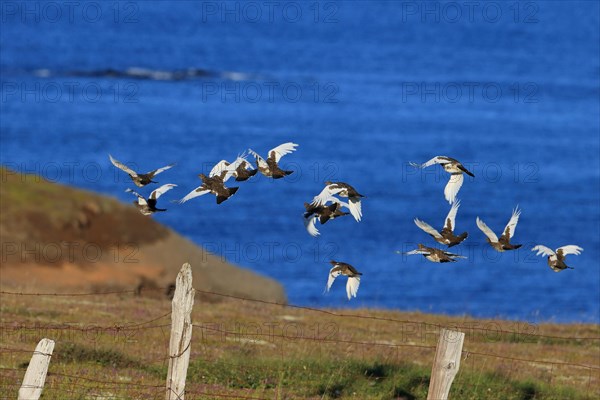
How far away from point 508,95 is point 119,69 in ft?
195

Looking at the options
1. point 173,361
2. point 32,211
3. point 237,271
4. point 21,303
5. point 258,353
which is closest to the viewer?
point 173,361

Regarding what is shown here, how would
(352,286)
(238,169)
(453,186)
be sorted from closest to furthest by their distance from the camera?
1. (352,286)
2. (453,186)
3. (238,169)

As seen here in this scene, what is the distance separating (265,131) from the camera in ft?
447

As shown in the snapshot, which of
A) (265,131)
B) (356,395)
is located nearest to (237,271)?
(356,395)

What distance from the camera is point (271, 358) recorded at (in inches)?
880

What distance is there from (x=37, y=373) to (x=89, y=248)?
2699cm

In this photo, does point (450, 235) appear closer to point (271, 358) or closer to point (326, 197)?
point (326, 197)

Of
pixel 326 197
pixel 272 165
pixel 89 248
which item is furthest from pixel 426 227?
pixel 89 248

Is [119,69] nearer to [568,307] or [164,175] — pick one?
[164,175]

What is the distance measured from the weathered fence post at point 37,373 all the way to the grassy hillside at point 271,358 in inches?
116

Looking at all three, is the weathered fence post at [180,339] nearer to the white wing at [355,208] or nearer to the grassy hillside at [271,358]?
the grassy hillside at [271,358]

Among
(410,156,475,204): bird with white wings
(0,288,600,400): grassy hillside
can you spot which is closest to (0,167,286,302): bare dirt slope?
(0,288,600,400): grassy hillside

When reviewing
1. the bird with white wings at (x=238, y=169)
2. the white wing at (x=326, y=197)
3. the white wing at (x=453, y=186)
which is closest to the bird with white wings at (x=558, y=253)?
the white wing at (x=453, y=186)

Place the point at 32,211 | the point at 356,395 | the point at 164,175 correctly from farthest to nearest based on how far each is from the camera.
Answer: the point at 164,175 < the point at 32,211 < the point at 356,395
